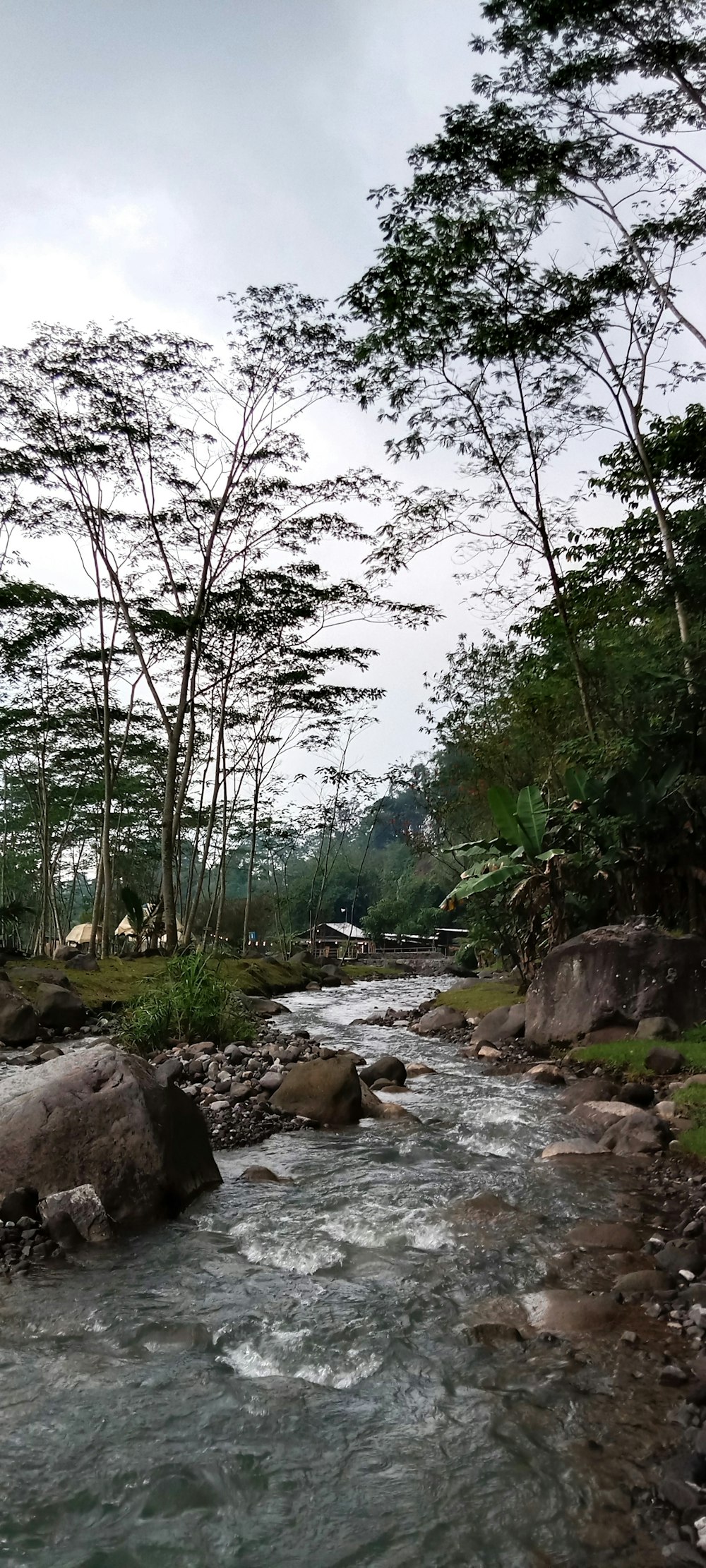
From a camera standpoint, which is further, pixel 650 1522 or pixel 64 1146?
pixel 64 1146

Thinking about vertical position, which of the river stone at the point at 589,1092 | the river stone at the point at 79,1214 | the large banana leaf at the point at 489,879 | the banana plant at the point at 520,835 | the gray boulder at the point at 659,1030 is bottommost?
the river stone at the point at 589,1092

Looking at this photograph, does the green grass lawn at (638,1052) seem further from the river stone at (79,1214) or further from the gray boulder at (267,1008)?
the gray boulder at (267,1008)

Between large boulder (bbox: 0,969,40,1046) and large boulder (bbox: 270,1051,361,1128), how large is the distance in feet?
20.0

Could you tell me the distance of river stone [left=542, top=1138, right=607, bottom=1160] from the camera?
6.86 m

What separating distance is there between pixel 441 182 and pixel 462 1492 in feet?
45.0

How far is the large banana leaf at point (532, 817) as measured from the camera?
13367 mm

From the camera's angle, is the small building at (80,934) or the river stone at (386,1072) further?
the small building at (80,934)

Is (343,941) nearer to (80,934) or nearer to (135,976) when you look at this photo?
(80,934)

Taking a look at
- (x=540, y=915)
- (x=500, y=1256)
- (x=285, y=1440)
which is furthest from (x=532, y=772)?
(x=285, y=1440)

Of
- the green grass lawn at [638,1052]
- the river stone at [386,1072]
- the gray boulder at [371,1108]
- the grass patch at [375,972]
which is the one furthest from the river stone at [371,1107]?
the grass patch at [375,972]

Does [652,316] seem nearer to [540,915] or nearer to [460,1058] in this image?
[540,915]

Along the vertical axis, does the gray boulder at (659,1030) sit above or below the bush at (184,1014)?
below

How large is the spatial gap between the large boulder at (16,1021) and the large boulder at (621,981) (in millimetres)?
7328

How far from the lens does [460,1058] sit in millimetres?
11922
